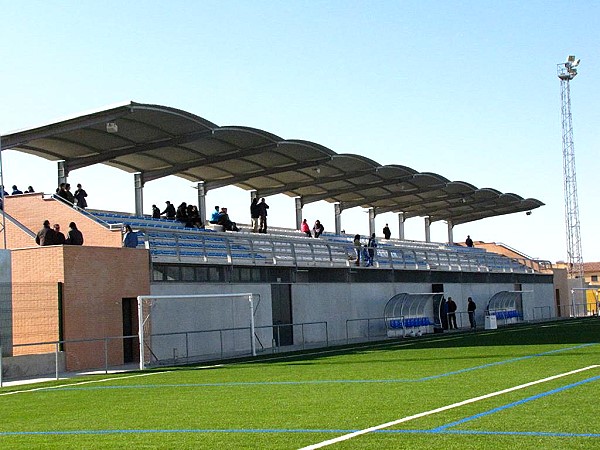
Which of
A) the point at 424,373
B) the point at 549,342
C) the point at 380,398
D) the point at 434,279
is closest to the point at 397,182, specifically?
the point at 434,279

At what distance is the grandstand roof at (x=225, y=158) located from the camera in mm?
32094

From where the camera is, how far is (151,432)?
12.2 meters

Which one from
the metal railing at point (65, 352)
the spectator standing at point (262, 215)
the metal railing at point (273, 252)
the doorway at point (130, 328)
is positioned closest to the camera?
the metal railing at point (65, 352)

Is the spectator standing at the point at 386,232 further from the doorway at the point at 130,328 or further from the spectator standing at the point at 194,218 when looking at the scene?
the doorway at the point at 130,328

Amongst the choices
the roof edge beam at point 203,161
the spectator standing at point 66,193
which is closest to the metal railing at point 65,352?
the spectator standing at point 66,193

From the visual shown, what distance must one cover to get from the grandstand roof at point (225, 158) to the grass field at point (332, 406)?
10033 mm

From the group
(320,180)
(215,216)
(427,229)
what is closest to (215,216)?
(215,216)

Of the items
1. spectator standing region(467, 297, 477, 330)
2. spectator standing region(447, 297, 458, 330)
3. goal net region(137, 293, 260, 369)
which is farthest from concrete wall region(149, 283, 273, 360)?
spectator standing region(467, 297, 477, 330)

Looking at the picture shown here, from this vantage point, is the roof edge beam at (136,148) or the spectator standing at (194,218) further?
the spectator standing at (194,218)

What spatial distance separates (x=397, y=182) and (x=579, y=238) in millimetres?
25817

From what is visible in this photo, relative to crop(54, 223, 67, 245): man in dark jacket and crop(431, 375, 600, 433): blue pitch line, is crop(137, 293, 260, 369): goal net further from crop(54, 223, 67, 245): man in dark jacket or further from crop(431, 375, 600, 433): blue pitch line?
crop(431, 375, 600, 433): blue pitch line

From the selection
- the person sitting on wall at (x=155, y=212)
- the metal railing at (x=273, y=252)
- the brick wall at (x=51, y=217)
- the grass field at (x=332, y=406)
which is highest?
the person sitting on wall at (x=155, y=212)

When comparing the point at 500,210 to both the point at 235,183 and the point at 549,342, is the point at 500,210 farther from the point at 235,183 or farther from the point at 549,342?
the point at 549,342

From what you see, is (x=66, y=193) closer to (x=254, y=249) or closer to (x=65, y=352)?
(x=65, y=352)
